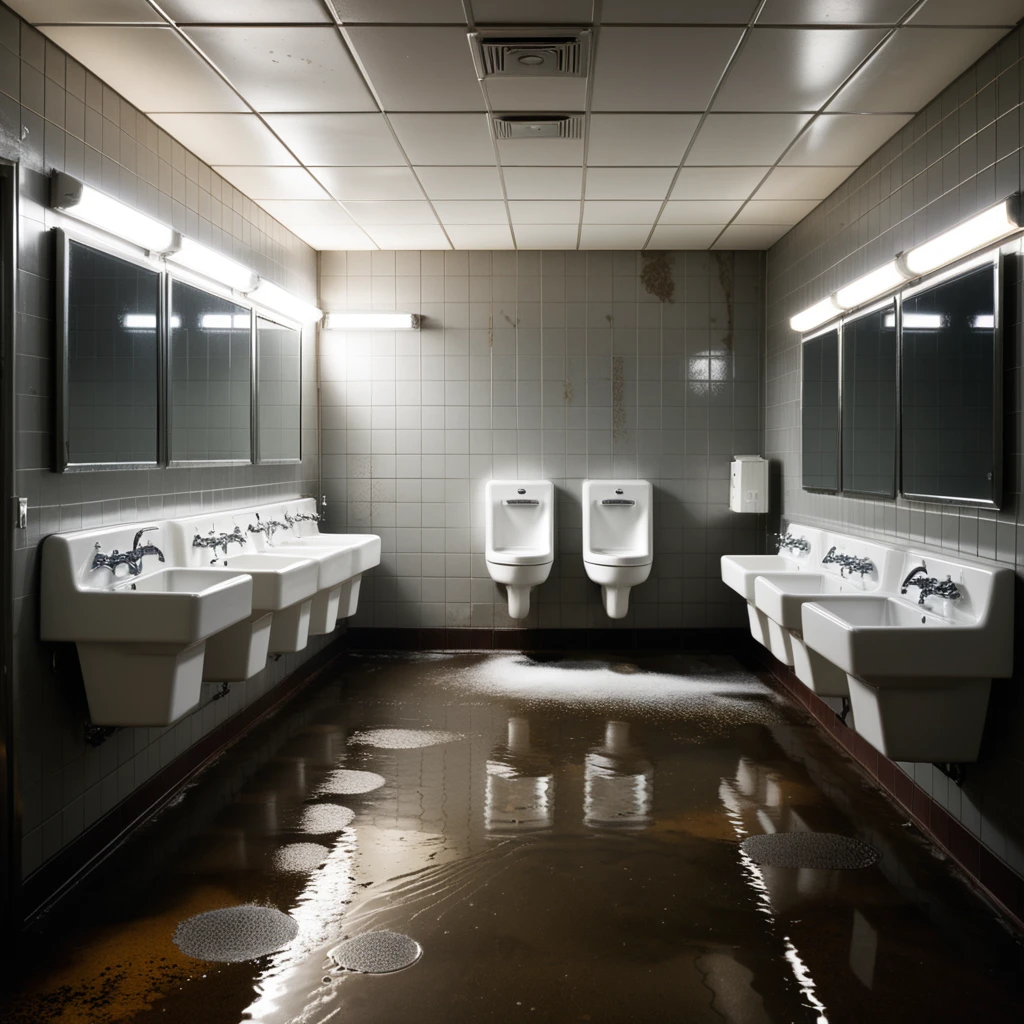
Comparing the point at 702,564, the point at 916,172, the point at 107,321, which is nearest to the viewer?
the point at 107,321

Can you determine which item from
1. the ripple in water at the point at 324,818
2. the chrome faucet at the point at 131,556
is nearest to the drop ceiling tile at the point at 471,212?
the chrome faucet at the point at 131,556

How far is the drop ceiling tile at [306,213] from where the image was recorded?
4.35 m

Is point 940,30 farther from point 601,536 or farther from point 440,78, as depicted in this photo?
point 601,536

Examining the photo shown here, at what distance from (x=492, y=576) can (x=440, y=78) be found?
9.54 feet

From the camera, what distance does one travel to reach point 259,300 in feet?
14.0

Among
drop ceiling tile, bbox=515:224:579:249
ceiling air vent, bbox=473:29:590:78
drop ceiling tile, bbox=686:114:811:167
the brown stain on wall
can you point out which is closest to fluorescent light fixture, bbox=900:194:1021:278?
drop ceiling tile, bbox=686:114:811:167

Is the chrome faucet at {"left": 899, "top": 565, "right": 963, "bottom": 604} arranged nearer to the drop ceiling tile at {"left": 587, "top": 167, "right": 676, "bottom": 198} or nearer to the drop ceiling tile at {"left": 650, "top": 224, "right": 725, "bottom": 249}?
the drop ceiling tile at {"left": 587, "top": 167, "right": 676, "bottom": 198}

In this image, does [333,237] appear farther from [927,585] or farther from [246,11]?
[927,585]

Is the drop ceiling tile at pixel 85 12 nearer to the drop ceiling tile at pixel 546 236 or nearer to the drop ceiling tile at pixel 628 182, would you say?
the drop ceiling tile at pixel 628 182

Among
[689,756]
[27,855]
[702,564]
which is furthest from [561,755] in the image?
[702,564]

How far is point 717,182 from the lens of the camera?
401cm

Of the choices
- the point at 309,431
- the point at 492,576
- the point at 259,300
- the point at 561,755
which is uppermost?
the point at 259,300

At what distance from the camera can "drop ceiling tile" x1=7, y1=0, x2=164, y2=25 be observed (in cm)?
235

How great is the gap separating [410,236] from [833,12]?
301 cm
